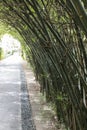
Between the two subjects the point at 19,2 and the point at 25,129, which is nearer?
the point at 19,2

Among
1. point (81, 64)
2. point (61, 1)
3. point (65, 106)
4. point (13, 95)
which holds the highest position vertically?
point (61, 1)

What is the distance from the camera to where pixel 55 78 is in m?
5.18

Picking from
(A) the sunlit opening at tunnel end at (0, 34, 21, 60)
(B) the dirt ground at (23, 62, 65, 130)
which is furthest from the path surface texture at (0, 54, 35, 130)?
(A) the sunlit opening at tunnel end at (0, 34, 21, 60)

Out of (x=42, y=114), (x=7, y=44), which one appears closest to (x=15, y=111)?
(x=42, y=114)

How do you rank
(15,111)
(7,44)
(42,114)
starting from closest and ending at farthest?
(42,114)
(15,111)
(7,44)

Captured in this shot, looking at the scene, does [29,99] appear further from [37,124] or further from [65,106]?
[65,106]

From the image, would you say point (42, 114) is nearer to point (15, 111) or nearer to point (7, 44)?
point (15, 111)

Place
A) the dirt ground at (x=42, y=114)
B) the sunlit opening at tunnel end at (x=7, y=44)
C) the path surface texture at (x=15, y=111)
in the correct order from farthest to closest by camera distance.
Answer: the sunlit opening at tunnel end at (x=7, y=44) < the path surface texture at (x=15, y=111) < the dirt ground at (x=42, y=114)

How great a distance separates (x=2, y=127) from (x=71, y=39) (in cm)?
245

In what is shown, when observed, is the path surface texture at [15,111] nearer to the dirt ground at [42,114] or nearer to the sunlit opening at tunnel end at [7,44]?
the dirt ground at [42,114]

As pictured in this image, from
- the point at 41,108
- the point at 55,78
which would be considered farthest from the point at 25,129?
the point at 41,108

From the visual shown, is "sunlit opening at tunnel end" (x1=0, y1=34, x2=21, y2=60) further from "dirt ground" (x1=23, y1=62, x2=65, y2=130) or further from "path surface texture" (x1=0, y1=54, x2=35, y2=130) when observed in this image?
"dirt ground" (x1=23, y1=62, x2=65, y2=130)

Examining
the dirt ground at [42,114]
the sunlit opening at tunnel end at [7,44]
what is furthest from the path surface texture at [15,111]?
the sunlit opening at tunnel end at [7,44]

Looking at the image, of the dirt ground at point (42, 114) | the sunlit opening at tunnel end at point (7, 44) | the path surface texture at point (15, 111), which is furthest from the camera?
the sunlit opening at tunnel end at point (7, 44)
